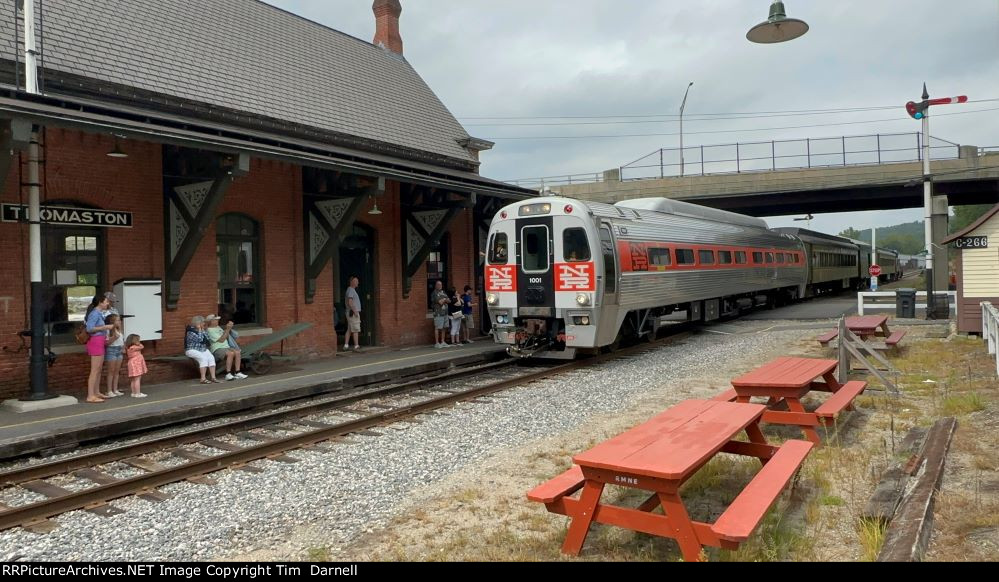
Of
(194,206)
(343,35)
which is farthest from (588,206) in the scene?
(343,35)

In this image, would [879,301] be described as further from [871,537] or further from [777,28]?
[871,537]

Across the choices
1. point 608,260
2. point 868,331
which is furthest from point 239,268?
point 868,331

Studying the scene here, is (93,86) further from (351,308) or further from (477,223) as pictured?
(477,223)

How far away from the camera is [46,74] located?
10242mm

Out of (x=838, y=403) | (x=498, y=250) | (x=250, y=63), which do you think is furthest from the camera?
(x=250, y=63)

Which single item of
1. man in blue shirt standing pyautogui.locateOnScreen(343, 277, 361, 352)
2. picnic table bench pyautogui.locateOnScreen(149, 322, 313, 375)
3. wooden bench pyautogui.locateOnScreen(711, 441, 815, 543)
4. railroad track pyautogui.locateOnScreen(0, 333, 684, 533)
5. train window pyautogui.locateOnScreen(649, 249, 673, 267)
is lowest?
railroad track pyautogui.locateOnScreen(0, 333, 684, 533)

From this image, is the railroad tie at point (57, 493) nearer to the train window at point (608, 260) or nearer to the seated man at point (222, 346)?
the seated man at point (222, 346)

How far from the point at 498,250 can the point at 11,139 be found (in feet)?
26.0

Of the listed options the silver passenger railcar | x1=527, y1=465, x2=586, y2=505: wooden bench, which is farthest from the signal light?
x1=527, y1=465, x2=586, y2=505: wooden bench

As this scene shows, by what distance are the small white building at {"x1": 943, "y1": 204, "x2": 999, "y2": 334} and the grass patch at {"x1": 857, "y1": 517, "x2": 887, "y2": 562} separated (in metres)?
12.5

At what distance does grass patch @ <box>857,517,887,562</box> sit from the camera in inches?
154

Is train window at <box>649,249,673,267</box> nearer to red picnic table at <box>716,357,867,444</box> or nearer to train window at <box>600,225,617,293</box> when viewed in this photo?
train window at <box>600,225,617,293</box>

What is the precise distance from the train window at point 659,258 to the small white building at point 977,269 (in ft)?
18.7

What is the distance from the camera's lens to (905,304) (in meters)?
19.4
